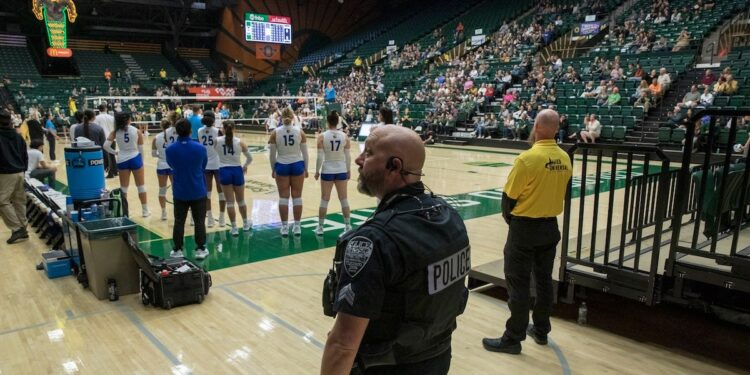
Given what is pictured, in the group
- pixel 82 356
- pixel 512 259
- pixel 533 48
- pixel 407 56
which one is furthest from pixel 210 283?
pixel 407 56

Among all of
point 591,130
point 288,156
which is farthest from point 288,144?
point 591,130

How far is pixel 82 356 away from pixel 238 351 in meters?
1.09

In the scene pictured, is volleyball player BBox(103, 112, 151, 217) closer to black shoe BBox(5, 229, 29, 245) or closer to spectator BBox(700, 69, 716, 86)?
black shoe BBox(5, 229, 29, 245)

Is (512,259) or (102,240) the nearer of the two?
(512,259)

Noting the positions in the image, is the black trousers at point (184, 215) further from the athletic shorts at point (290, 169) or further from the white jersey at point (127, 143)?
the white jersey at point (127, 143)

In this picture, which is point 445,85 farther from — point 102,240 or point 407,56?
point 102,240

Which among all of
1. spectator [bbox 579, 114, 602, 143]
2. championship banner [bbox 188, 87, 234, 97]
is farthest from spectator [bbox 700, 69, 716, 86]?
championship banner [bbox 188, 87, 234, 97]

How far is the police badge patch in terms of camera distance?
152cm

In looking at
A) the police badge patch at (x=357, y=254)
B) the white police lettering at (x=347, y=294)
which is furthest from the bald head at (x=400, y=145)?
the white police lettering at (x=347, y=294)

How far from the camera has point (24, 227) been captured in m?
6.75

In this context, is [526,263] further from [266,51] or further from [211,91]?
[266,51]

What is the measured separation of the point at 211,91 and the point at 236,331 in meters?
29.7

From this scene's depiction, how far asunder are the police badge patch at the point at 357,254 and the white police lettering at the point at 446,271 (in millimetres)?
211

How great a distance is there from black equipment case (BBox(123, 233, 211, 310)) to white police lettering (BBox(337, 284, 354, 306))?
3.46 metres
